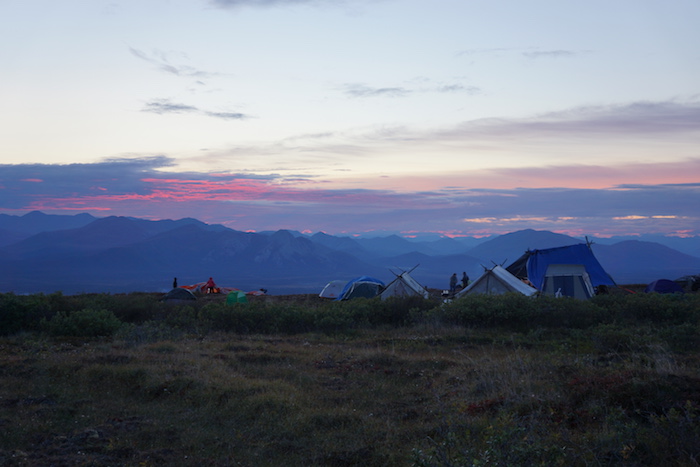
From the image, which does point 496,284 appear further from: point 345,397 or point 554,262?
point 345,397

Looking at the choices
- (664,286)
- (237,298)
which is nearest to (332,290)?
(237,298)

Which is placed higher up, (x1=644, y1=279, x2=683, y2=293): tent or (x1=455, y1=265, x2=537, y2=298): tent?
(x1=455, y1=265, x2=537, y2=298): tent

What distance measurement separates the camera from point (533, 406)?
8.16m

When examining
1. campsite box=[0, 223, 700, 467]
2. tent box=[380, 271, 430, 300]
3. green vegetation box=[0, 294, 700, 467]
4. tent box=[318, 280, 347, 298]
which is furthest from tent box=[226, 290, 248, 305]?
green vegetation box=[0, 294, 700, 467]

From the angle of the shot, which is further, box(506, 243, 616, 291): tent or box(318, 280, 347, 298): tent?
box(318, 280, 347, 298): tent

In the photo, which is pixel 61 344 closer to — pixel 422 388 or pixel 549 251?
pixel 422 388

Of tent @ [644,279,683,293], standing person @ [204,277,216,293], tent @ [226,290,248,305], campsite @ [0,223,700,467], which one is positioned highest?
campsite @ [0,223,700,467]

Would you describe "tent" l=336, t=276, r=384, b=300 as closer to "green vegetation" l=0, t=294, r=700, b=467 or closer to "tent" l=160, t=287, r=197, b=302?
"tent" l=160, t=287, r=197, b=302

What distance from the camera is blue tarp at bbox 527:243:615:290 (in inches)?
1206

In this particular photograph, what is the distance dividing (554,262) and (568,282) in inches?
54.1

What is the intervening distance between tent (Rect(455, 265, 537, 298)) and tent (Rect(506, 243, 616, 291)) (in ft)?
13.6

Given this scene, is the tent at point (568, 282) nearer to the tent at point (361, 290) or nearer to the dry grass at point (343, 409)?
the tent at point (361, 290)

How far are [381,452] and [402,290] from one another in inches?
907

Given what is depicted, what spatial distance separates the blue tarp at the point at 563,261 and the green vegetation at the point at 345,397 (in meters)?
11.9
